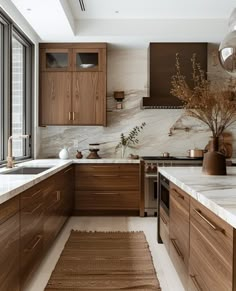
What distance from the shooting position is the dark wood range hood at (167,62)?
5.39 metres

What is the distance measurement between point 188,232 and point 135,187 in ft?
9.51

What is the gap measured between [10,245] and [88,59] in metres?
3.88

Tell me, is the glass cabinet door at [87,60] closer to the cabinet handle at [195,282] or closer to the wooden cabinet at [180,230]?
the wooden cabinet at [180,230]

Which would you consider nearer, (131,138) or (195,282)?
(195,282)

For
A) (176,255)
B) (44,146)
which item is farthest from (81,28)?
(176,255)

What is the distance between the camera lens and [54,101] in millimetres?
5496

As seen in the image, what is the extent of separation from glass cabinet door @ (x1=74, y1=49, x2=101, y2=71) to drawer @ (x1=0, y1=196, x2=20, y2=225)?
11.6ft

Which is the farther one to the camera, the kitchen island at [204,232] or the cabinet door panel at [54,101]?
the cabinet door panel at [54,101]

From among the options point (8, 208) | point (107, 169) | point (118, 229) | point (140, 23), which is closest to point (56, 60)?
point (140, 23)

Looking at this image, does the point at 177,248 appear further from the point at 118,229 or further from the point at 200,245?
the point at 118,229

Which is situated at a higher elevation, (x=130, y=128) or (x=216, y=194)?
(x=130, y=128)

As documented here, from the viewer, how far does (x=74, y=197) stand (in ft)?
17.2

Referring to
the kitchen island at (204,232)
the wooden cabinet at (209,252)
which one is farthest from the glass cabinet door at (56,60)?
the wooden cabinet at (209,252)

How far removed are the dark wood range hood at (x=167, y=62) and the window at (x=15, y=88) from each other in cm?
176
